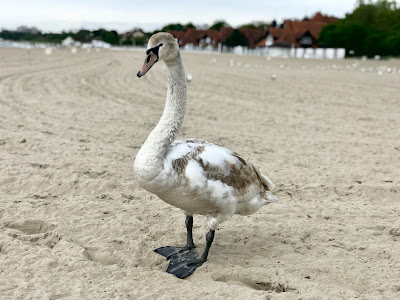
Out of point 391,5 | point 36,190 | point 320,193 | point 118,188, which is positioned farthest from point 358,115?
point 391,5

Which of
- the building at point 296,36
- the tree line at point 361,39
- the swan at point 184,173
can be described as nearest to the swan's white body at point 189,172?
the swan at point 184,173

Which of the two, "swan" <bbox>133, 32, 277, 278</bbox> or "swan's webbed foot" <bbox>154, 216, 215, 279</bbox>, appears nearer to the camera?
"swan" <bbox>133, 32, 277, 278</bbox>

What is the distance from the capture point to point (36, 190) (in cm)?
614

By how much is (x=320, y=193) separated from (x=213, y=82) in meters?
15.4

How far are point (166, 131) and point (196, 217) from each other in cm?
187

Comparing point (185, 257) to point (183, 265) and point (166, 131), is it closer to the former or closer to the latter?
point (183, 265)

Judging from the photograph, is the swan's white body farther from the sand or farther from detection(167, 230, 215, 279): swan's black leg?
the sand

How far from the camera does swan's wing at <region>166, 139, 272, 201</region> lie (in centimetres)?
404

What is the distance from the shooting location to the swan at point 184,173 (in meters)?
4.00

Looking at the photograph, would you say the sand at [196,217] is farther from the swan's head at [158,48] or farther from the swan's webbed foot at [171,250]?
the swan's head at [158,48]

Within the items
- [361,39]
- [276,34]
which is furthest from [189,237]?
[276,34]

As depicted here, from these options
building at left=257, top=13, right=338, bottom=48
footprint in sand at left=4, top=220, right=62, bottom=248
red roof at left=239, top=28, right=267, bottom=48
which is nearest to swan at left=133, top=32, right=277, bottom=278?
footprint in sand at left=4, top=220, right=62, bottom=248

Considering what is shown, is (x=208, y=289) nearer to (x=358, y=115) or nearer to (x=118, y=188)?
(x=118, y=188)

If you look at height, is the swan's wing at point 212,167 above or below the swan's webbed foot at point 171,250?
above
